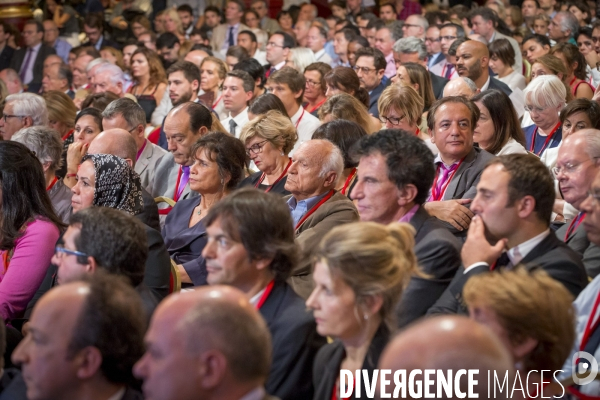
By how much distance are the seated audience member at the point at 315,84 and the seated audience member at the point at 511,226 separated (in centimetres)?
470

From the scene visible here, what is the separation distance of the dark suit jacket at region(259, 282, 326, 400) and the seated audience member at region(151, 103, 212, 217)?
2.87 metres

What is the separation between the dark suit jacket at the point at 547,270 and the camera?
2885 mm

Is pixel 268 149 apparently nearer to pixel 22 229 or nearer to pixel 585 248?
pixel 22 229

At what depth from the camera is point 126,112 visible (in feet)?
20.0

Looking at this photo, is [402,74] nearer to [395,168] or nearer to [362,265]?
[395,168]

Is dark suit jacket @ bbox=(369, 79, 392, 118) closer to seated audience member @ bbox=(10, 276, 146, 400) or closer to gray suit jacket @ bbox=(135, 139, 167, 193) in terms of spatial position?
gray suit jacket @ bbox=(135, 139, 167, 193)

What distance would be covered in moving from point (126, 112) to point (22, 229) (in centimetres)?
239

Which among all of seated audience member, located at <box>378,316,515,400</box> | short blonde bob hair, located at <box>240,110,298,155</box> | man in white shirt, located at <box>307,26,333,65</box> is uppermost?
seated audience member, located at <box>378,316,515,400</box>

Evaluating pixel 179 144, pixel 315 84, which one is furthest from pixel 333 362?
pixel 315 84

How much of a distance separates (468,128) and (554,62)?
9.55 ft

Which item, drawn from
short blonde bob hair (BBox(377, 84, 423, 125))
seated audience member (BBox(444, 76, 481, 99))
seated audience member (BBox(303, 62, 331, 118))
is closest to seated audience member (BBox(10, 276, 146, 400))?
short blonde bob hair (BBox(377, 84, 423, 125))

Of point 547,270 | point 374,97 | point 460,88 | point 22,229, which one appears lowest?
point 374,97

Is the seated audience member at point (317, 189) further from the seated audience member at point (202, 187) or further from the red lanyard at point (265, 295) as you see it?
the red lanyard at point (265, 295)

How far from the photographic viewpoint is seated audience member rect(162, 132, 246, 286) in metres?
4.53
